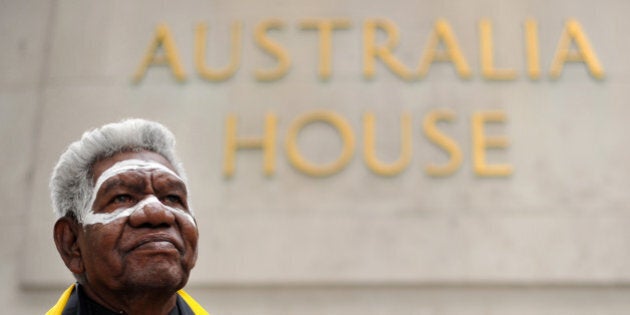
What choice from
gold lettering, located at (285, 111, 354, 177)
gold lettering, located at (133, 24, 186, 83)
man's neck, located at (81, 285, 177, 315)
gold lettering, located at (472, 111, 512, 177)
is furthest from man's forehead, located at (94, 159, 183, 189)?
gold lettering, located at (133, 24, 186, 83)

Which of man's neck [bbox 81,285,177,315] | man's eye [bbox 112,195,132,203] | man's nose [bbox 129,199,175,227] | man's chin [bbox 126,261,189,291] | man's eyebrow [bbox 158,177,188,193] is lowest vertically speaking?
man's neck [bbox 81,285,177,315]

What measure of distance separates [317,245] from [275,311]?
2.16 ft

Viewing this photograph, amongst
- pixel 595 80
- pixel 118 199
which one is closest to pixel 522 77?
pixel 595 80

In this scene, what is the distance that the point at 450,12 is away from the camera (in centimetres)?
862

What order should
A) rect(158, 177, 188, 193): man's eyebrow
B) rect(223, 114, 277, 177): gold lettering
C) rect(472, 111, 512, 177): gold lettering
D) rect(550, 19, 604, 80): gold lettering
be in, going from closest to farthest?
1. rect(158, 177, 188, 193): man's eyebrow
2. rect(472, 111, 512, 177): gold lettering
3. rect(223, 114, 277, 177): gold lettering
4. rect(550, 19, 604, 80): gold lettering

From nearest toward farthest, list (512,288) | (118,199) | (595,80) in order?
(118,199)
(512,288)
(595,80)

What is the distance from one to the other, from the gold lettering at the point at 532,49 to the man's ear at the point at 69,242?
20.8ft

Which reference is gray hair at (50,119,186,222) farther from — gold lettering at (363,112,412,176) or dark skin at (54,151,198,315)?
gold lettering at (363,112,412,176)

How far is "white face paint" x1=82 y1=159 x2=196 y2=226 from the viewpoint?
253 centimetres

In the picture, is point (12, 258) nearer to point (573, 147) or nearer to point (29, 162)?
point (29, 162)

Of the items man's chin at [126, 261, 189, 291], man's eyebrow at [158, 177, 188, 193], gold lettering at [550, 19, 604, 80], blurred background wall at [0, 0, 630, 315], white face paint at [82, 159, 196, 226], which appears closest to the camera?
man's chin at [126, 261, 189, 291]

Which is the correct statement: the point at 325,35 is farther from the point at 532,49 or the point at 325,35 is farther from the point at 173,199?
the point at 173,199

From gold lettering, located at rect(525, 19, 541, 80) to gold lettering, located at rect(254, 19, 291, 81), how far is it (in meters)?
2.19

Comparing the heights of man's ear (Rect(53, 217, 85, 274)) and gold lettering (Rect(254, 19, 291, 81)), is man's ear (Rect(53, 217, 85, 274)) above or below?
below
